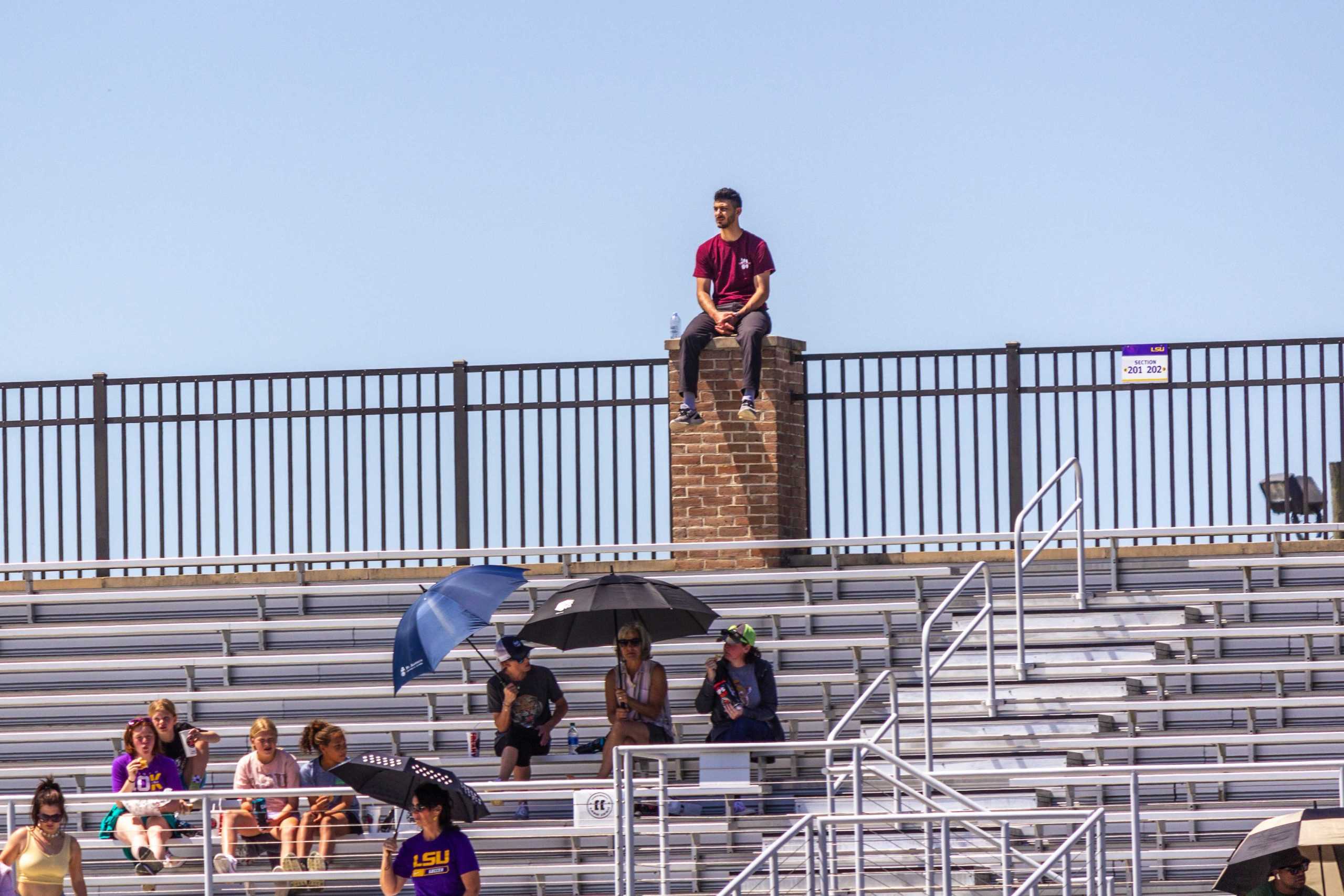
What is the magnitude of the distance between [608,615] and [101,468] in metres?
5.85

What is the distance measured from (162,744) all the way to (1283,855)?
23.9 feet

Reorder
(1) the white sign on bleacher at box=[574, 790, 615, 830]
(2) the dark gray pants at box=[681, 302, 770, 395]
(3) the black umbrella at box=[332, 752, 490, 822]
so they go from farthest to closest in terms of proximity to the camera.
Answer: (2) the dark gray pants at box=[681, 302, 770, 395] < (1) the white sign on bleacher at box=[574, 790, 615, 830] < (3) the black umbrella at box=[332, 752, 490, 822]

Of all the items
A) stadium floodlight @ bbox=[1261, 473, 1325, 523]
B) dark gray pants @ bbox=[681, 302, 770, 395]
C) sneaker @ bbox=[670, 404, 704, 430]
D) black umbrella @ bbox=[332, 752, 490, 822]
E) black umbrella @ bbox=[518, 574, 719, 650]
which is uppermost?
dark gray pants @ bbox=[681, 302, 770, 395]

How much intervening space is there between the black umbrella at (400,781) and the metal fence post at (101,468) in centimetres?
739

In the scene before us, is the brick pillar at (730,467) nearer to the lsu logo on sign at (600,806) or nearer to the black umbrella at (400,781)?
the lsu logo on sign at (600,806)

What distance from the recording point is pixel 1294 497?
65.0 ft

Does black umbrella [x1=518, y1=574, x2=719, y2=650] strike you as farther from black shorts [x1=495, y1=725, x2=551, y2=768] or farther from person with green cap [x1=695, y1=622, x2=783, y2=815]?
black shorts [x1=495, y1=725, x2=551, y2=768]

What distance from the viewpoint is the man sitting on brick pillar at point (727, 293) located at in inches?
756

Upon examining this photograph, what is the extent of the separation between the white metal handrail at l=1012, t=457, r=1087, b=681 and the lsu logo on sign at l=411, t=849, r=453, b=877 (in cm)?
488

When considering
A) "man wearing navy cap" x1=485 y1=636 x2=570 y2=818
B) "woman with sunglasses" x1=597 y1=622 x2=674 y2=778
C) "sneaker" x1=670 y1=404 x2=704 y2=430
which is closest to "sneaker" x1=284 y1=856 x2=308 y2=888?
"man wearing navy cap" x1=485 y1=636 x2=570 y2=818

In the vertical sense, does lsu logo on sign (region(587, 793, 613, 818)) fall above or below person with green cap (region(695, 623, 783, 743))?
below

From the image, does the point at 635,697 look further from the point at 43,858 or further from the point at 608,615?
the point at 43,858

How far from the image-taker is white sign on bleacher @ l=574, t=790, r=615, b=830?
15016 mm

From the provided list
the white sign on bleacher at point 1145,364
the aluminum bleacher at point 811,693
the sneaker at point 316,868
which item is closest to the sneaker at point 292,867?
the sneaker at point 316,868
